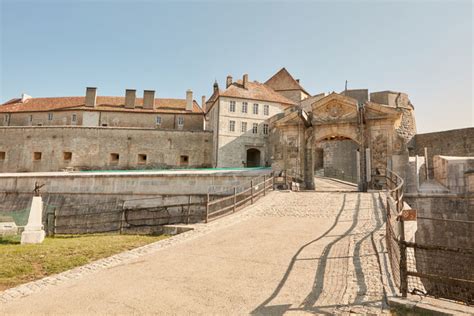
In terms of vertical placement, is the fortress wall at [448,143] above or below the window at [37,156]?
above

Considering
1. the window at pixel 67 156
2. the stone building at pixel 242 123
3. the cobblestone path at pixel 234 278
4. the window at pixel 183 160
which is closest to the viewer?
the cobblestone path at pixel 234 278

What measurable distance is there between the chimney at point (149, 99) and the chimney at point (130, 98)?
1305mm

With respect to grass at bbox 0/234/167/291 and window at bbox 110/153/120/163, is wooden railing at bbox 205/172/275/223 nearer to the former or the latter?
grass at bbox 0/234/167/291

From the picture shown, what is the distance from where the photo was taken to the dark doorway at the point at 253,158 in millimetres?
34781

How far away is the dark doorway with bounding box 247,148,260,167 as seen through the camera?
34.8 m

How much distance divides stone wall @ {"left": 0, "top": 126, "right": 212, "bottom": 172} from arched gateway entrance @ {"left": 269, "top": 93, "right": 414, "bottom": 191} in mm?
16879

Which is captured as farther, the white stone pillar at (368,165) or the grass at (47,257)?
the white stone pillar at (368,165)

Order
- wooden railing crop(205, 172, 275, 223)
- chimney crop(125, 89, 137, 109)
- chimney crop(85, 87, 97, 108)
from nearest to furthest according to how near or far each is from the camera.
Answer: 1. wooden railing crop(205, 172, 275, 223)
2. chimney crop(85, 87, 97, 108)
3. chimney crop(125, 89, 137, 109)

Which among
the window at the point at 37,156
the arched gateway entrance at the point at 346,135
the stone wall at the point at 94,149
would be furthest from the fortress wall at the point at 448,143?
the window at the point at 37,156

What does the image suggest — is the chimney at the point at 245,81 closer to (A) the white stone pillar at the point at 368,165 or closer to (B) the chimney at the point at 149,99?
(B) the chimney at the point at 149,99

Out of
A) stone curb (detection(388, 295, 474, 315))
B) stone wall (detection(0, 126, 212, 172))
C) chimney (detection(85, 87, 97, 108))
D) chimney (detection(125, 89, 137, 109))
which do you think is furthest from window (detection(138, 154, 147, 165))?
stone curb (detection(388, 295, 474, 315))

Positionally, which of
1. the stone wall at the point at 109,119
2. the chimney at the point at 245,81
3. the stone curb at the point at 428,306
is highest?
the chimney at the point at 245,81

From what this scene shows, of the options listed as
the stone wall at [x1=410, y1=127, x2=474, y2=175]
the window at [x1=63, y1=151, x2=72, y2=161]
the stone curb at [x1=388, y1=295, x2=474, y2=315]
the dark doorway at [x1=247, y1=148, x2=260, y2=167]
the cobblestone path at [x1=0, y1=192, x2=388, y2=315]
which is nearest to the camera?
the stone curb at [x1=388, y1=295, x2=474, y2=315]

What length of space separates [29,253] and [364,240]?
27.8 feet
